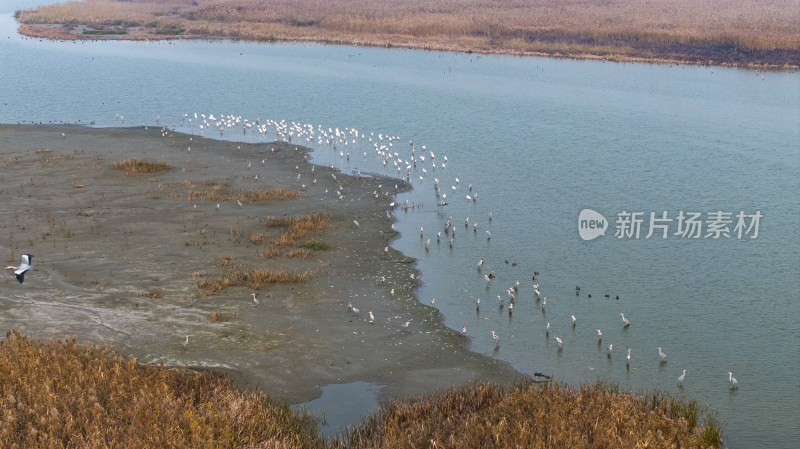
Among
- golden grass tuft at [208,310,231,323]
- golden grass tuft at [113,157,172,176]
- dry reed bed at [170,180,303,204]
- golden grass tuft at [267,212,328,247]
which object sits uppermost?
golden grass tuft at [113,157,172,176]

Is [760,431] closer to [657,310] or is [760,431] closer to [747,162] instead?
[657,310]

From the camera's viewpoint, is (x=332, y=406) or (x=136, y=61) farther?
(x=136, y=61)

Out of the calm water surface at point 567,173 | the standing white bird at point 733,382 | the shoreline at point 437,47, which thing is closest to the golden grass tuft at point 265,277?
the calm water surface at point 567,173

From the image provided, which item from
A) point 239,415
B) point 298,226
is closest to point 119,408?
point 239,415

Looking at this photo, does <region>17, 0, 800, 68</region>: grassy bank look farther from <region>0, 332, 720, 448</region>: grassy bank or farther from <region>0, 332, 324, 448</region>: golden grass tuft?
<region>0, 332, 324, 448</region>: golden grass tuft

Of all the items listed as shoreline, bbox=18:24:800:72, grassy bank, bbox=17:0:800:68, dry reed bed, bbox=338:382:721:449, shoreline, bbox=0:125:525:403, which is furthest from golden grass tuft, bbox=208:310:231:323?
grassy bank, bbox=17:0:800:68

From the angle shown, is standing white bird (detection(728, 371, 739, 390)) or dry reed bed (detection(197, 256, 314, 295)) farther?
dry reed bed (detection(197, 256, 314, 295))

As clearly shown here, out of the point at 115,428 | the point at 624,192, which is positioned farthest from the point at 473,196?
the point at 115,428
